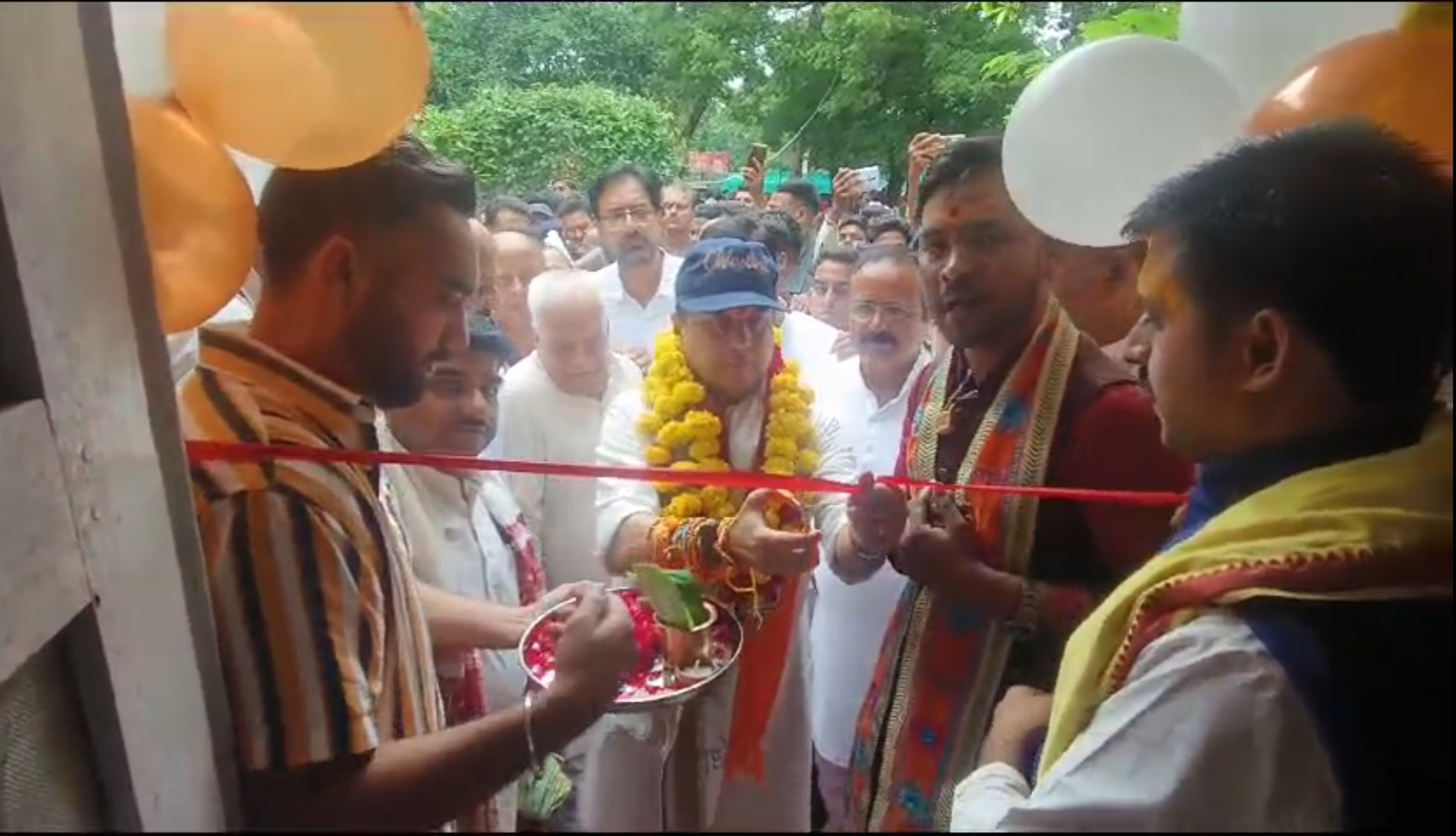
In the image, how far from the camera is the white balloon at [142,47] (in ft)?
2.33

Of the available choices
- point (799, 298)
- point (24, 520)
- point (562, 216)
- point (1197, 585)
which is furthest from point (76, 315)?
point (1197, 585)

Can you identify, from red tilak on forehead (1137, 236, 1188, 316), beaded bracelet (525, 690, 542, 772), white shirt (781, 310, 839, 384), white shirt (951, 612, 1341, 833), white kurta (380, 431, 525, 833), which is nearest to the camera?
white shirt (951, 612, 1341, 833)

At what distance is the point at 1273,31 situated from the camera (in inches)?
30.3

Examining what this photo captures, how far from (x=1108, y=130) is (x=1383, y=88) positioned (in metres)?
0.23

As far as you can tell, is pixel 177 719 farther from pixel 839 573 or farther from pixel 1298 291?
pixel 1298 291

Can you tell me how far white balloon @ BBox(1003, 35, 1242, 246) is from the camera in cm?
83

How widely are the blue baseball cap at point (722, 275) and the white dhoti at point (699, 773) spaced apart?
0.34m

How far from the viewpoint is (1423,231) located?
664mm

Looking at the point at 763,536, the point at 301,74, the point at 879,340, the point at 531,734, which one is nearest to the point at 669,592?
the point at 763,536

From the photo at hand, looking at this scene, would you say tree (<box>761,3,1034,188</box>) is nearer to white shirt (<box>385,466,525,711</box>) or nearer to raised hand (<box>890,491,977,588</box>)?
raised hand (<box>890,491,977,588</box>)

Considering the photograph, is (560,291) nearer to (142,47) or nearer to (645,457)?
(645,457)

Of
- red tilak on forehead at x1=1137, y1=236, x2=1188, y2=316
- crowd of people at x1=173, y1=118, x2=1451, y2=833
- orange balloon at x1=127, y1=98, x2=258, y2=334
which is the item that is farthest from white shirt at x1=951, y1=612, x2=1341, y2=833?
orange balloon at x1=127, y1=98, x2=258, y2=334

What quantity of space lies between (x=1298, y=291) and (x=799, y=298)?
51 cm

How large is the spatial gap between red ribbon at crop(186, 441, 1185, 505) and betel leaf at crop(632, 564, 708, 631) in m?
0.08
